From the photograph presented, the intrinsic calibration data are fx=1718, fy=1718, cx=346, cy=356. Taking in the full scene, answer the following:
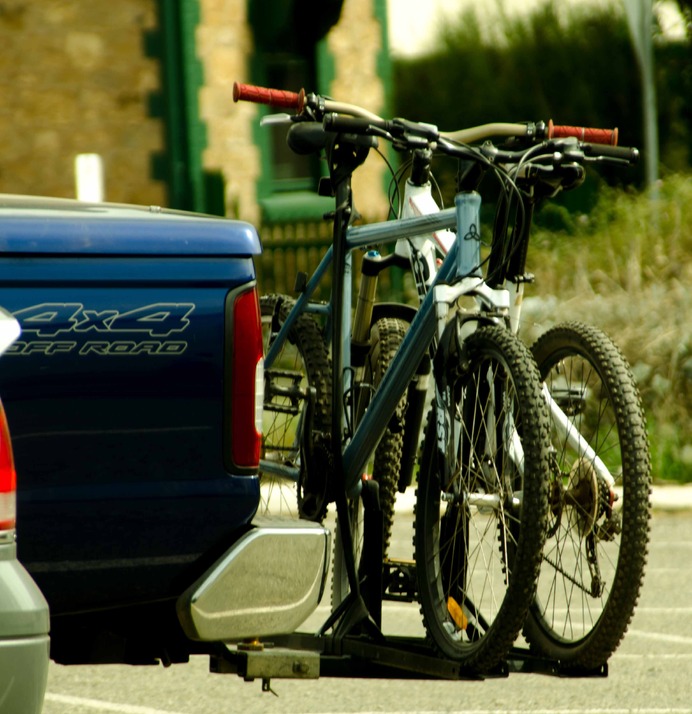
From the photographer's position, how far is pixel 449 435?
4.70 metres

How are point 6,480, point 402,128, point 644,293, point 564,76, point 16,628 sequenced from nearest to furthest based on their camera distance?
1. point 16,628
2. point 6,480
3. point 402,128
4. point 644,293
5. point 564,76

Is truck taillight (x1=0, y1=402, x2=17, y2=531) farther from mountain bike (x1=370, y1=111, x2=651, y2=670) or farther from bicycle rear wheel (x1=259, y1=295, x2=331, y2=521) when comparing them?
bicycle rear wheel (x1=259, y1=295, x2=331, y2=521)

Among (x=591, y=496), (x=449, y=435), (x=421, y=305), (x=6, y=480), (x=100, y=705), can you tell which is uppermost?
(x=421, y=305)

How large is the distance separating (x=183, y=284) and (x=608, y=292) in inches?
389

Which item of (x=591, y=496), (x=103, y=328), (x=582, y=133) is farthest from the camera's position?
(x=582, y=133)

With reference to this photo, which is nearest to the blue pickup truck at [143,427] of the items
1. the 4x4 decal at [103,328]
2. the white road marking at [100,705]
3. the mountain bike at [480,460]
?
the 4x4 decal at [103,328]

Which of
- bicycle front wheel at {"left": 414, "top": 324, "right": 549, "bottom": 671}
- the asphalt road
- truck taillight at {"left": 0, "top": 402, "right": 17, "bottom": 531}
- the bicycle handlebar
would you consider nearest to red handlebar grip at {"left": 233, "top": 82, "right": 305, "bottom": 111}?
the bicycle handlebar

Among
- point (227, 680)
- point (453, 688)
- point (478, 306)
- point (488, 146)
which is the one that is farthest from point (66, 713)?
point (488, 146)

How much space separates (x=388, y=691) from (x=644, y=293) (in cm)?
742

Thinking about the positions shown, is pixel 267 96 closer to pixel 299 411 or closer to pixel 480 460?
pixel 299 411

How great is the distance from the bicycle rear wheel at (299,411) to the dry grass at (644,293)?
6.14m

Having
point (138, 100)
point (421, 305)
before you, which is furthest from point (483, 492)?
point (138, 100)

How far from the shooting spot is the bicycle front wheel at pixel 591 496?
14.4 feet

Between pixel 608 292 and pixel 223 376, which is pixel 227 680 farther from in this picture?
pixel 608 292
